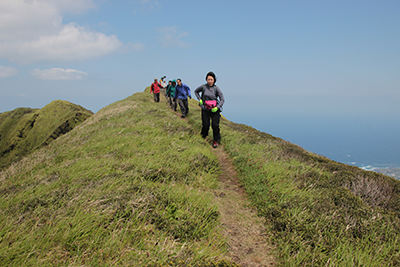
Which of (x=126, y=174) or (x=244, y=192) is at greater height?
(x=126, y=174)

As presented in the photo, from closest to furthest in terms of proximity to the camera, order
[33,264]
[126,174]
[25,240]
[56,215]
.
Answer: [33,264] < [25,240] < [56,215] < [126,174]

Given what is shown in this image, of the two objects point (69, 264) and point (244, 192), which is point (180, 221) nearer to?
point (69, 264)

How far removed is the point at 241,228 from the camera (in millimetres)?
3990

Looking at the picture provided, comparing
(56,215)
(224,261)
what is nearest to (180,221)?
(224,261)

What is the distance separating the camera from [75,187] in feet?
13.1

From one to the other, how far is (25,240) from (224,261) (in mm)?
2581

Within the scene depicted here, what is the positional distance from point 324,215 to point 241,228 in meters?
1.62

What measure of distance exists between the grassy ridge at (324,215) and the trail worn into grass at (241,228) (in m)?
0.21

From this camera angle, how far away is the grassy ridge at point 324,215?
3.06 metres

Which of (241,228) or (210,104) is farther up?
(210,104)

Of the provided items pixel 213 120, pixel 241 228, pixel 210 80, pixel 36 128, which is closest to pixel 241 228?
pixel 241 228

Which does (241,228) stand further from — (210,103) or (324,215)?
(210,103)

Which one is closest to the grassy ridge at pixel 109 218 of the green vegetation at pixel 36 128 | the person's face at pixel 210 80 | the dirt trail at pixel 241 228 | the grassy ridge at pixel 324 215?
the dirt trail at pixel 241 228

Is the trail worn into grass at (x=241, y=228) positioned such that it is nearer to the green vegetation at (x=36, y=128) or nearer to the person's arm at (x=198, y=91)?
the person's arm at (x=198, y=91)
